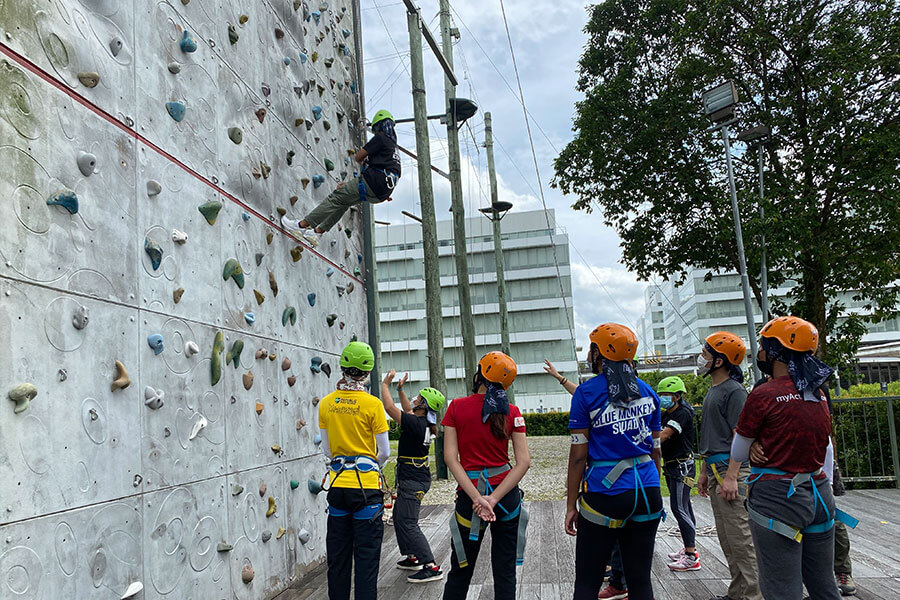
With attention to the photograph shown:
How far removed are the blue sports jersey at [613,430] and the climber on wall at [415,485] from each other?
2478 millimetres

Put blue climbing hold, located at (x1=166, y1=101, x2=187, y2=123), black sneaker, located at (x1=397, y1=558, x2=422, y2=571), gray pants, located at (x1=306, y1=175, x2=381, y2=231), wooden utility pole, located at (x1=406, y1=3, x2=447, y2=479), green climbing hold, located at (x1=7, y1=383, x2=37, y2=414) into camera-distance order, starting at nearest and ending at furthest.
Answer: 1. green climbing hold, located at (x1=7, y1=383, x2=37, y2=414)
2. blue climbing hold, located at (x1=166, y1=101, x2=187, y2=123)
3. black sneaker, located at (x1=397, y1=558, x2=422, y2=571)
4. gray pants, located at (x1=306, y1=175, x2=381, y2=231)
5. wooden utility pole, located at (x1=406, y1=3, x2=447, y2=479)

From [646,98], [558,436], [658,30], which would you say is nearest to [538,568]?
[646,98]

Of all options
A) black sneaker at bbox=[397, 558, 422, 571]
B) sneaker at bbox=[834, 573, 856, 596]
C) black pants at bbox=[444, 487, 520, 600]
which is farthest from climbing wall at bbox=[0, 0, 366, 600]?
sneaker at bbox=[834, 573, 856, 596]

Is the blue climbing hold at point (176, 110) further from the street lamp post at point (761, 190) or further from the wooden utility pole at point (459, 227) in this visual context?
the wooden utility pole at point (459, 227)

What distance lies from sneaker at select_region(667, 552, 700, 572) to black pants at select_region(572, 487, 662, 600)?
278 centimetres

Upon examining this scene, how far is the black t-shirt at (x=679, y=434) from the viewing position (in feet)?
18.7

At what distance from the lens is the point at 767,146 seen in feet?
42.5

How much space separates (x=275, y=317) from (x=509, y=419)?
9.06 ft

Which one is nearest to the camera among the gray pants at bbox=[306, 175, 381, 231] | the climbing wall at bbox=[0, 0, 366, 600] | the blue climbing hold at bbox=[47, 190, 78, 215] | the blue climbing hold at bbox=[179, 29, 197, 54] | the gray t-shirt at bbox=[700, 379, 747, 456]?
the climbing wall at bbox=[0, 0, 366, 600]

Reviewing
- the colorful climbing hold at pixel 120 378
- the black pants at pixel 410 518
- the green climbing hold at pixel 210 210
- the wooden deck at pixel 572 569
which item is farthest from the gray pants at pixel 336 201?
the wooden deck at pixel 572 569

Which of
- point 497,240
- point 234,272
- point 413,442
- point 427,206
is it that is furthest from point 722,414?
point 497,240

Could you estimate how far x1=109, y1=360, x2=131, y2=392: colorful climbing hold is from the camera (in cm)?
340

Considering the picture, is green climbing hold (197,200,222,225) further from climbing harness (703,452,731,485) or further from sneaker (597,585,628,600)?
sneaker (597,585,628,600)

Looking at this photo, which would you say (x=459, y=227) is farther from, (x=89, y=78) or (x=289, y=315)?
(x=89, y=78)
